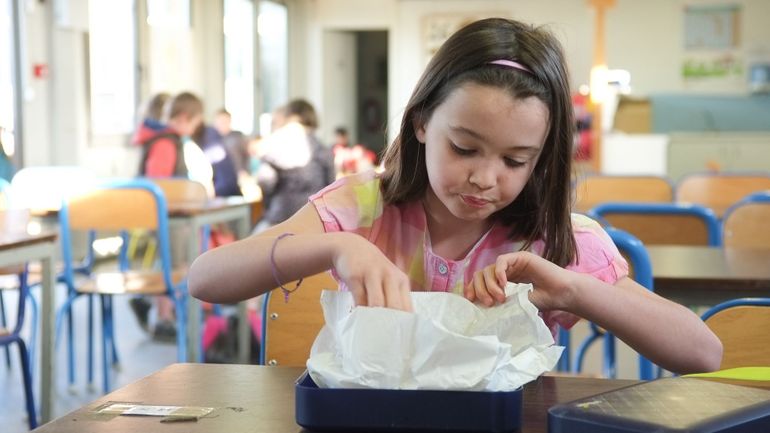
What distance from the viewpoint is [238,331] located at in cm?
415

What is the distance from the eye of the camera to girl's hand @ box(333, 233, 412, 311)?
3.08 ft

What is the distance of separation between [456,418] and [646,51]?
12250 mm

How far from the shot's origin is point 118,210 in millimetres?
3572

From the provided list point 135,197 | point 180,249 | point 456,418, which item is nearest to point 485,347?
point 456,418

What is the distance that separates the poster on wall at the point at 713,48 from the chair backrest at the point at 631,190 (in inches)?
343

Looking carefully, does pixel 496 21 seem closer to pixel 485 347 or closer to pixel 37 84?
pixel 485 347

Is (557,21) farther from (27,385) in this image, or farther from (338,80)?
(27,385)

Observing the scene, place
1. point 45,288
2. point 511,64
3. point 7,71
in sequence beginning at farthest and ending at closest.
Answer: point 7,71
point 45,288
point 511,64

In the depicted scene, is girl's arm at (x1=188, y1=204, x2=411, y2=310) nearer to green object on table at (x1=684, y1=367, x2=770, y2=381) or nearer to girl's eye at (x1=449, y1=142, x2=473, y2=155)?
girl's eye at (x1=449, y1=142, x2=473, y2=155)

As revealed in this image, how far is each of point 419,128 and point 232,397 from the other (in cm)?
45

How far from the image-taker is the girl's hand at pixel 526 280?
0.99 metres

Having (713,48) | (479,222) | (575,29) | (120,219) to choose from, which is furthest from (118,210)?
(713,48)

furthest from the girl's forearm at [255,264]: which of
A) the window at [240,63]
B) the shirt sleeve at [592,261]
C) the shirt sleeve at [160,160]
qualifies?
the window at [240,63]

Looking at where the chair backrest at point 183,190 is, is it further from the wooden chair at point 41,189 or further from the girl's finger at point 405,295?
the girl's finger at point 405,295
